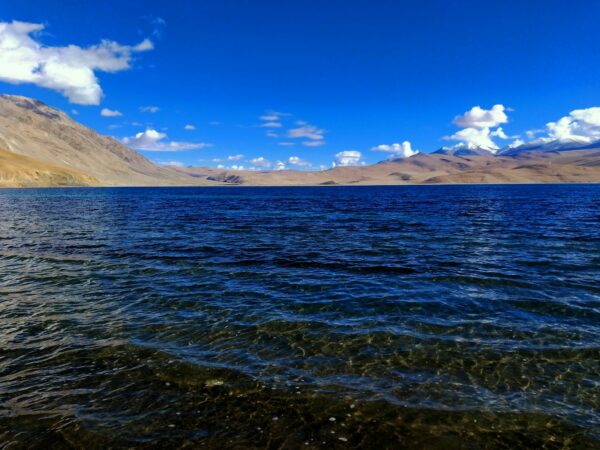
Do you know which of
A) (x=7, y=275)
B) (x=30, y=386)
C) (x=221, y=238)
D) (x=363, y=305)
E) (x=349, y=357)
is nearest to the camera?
(x=30, y=386)

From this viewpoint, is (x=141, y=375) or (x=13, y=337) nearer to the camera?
(x=141, y=375)

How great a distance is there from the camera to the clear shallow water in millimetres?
7422

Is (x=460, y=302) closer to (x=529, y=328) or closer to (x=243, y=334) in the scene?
(x=529, y=328)

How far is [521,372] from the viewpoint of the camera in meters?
9.52

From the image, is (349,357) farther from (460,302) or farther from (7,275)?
(7,275)

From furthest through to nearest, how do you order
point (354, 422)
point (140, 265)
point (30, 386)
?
point (140, 265)
point (30, 386)
point (354, 422)

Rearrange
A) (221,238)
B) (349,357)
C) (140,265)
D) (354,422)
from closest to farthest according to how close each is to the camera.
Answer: (354,422), (349,357), (140,265), (221,238)

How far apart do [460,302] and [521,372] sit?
16.9ft

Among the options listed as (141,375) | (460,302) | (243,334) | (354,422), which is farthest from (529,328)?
(141,375)

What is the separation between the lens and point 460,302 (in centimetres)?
1460

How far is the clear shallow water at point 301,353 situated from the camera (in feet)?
24.3

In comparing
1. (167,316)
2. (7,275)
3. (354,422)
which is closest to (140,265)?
(7,275)

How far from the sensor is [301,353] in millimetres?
10555

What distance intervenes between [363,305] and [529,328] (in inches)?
205
